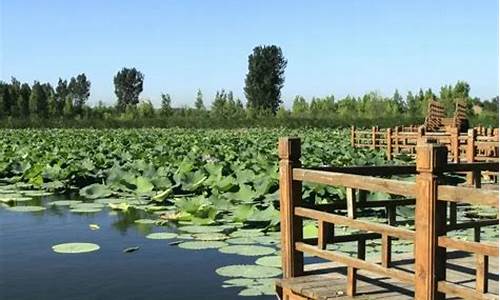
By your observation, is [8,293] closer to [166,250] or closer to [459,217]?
[166,250]

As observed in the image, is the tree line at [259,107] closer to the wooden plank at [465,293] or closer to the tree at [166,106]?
the tree at [166,106]

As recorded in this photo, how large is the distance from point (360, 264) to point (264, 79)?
58.5 m

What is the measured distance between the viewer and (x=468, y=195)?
8.59 feet

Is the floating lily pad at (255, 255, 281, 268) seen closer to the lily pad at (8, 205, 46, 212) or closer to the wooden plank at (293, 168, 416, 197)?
the wooden plank at (293, 168, 416, 197)

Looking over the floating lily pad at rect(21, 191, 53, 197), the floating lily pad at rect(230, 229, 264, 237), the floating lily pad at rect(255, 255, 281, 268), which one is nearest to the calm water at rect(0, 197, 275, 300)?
the floating lily pad at rect(255, 255, 281, 268)

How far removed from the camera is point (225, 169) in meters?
9.85

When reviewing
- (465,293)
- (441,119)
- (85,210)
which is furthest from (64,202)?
(441,119)

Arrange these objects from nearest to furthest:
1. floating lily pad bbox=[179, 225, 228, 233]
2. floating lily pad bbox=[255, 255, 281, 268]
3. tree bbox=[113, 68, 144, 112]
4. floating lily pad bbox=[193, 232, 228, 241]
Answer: floating lily pad bbox=[255, 255, 281, 268], floating lily pad bbox=[193, 232, 228, 241], floating lily pad bbox=[179, 225, 228, 233], tree bbox=[113, 68, 144, 112]

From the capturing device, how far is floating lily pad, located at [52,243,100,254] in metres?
5.60

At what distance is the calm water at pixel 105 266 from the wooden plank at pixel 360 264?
865 mm

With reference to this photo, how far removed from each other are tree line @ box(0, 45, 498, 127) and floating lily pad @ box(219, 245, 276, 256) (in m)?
29.1

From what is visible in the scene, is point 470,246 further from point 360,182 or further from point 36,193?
point 36,193

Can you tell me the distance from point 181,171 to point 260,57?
53.9 metres

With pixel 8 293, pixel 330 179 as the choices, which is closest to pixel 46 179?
pixel 8 293
